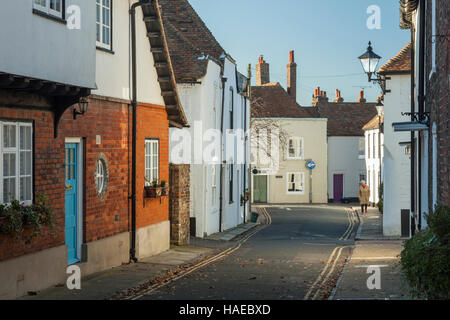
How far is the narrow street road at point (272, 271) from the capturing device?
12191 millimetres

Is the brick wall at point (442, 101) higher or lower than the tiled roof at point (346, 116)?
lower

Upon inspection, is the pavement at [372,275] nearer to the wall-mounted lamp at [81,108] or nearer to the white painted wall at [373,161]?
the wall-mounted lamp at [81,108]

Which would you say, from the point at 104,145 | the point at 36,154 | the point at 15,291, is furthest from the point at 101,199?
the point at 15,291

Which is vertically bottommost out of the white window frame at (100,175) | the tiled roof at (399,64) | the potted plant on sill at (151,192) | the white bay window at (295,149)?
the potted plant on sill at (151,192)

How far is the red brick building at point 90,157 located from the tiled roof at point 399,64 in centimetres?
1049

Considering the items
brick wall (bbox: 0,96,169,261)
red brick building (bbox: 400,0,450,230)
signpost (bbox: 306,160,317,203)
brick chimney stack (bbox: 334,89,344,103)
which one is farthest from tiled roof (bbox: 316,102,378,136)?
brick wall (bbox: 0,96,169,261)

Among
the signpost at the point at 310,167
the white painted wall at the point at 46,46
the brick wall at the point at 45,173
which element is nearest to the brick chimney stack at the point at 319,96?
the signpost at the point at 310,167

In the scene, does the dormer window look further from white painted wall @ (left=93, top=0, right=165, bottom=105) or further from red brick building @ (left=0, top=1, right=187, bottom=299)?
white painted wall @ (left=93, top=0, right=165, bottom=105)

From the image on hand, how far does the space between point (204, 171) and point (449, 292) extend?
18.2 meters

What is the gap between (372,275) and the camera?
14.3 metres

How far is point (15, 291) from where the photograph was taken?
10.8 metres

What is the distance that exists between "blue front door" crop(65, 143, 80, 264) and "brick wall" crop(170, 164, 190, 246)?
6848 mm

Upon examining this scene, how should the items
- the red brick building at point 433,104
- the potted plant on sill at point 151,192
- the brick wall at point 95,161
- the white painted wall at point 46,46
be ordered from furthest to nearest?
the potted plant on sill at point 151,192 < the brick wall at point 95,161 < the red brick building at point 433,104 < the white painted wall at point 46,46

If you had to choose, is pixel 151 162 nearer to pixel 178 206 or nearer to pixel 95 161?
pixel 178 206
